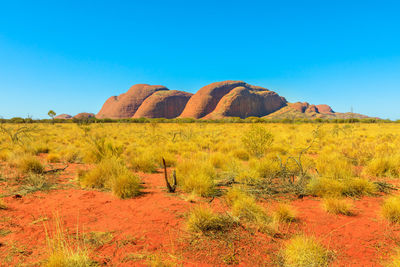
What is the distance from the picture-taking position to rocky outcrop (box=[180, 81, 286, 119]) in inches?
4200

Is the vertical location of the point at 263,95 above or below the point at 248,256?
above

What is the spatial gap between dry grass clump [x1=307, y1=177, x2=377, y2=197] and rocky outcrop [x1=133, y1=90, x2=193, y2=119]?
11845 cm

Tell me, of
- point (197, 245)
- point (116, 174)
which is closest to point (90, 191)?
point (116, 174)

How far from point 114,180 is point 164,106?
120463 mm

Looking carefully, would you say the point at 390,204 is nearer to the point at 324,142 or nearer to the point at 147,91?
the point at 324,142

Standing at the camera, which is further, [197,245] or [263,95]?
[263,95]

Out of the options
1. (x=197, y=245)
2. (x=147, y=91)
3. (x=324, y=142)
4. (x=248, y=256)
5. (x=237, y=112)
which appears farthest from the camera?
(x=147, y=91)

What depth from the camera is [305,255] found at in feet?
7.41

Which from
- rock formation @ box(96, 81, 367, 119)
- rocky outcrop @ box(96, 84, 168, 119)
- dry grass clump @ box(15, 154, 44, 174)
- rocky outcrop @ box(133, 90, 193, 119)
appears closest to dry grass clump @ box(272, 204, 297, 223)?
dry grass clump @ box(15, 154, 44, 174)

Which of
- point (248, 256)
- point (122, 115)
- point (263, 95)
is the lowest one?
point (248, 256)

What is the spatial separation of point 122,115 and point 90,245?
13916 cm

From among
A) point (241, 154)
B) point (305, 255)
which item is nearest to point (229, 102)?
point (241, 154)

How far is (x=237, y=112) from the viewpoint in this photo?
10750 centimetres

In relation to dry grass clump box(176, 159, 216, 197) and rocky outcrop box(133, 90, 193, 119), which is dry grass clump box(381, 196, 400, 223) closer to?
dry grass clump box(176, 159, 216, 197)
